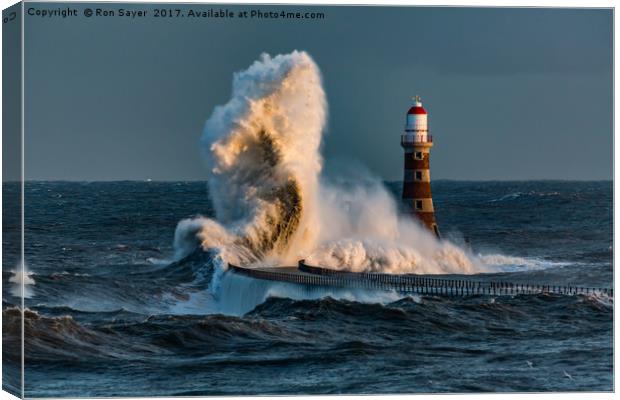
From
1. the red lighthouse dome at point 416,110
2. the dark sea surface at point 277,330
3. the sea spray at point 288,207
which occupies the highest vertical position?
the red lighthouse dome at point 416,110

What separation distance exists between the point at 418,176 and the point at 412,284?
4.02m

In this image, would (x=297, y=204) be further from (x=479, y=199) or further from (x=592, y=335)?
(x=479, y=199)

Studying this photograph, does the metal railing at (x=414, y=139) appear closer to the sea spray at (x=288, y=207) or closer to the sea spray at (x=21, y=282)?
the sea spray at (x=288, y=207)

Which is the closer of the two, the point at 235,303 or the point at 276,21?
the point at 276,21

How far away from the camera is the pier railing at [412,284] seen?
2902 cm

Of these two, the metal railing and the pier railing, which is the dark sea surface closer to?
the pier railing

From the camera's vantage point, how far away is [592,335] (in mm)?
27109

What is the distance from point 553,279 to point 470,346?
4.32m

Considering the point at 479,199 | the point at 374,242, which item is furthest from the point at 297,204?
the point at 479,199

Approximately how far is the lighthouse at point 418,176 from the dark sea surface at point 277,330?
387 millimetres

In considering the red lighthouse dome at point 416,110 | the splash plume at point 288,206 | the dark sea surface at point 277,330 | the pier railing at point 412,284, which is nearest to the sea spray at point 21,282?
the dark sea surface at point 277,330

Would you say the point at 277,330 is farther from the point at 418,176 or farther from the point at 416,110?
the point at 418,176

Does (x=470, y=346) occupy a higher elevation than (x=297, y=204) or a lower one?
lower

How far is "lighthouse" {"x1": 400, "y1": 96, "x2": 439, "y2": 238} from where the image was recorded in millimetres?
31188
